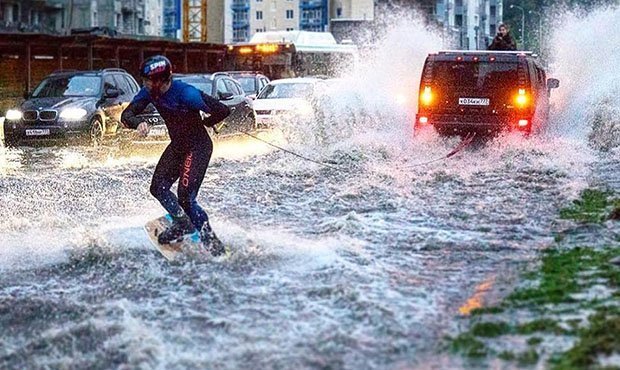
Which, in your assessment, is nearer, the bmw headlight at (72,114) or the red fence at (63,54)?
the bmw headlight at (72,114)

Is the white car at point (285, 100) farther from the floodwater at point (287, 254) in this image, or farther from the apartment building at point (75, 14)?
the apartment building at point (75, 14)

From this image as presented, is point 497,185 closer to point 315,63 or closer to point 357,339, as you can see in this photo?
point 357,339

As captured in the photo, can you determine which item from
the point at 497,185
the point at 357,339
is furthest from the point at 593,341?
the point at 497,185

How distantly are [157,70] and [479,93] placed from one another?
9.68m

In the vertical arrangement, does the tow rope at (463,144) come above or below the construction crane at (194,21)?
below

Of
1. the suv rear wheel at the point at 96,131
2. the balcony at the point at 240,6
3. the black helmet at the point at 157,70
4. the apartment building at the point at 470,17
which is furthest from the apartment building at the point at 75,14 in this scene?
the black helmet at the point at 157,70

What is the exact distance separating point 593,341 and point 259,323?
212 cm

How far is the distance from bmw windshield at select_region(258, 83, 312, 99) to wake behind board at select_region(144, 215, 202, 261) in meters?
15.9

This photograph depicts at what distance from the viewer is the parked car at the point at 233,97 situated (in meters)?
23.7

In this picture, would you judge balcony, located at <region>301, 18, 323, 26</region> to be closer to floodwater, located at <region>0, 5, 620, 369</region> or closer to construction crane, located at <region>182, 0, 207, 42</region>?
construction crane, located at <region>182, 0, 207, 42</region>

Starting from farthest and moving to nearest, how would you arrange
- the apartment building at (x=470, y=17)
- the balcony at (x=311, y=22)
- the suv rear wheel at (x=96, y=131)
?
the apartment building at (x=470, y=17), the balcony at (x=311, y=22), the suv rear wheel at (x=96, y=131)

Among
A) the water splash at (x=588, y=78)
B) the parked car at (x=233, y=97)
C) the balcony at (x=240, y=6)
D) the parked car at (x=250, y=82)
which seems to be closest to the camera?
the water splash at (x=588, y=78)

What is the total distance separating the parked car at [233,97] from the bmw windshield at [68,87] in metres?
2.17

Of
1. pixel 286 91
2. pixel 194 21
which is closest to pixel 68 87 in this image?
pixel 286 91
